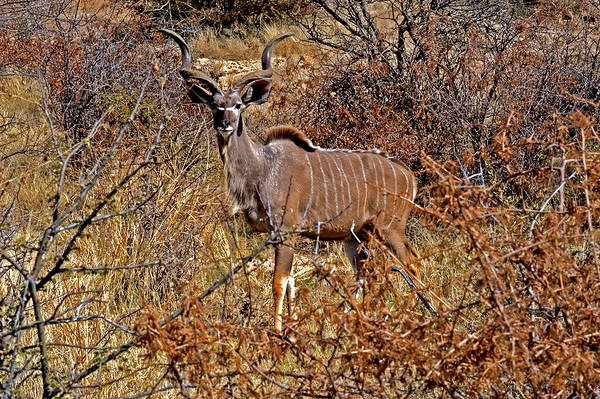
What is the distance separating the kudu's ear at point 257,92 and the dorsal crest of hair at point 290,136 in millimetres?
185

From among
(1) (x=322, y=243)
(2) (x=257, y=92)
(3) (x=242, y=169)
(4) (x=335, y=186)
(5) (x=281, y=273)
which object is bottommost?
(1) (x=322, y=243)

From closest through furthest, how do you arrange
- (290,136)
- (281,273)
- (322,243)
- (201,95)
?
(281,273) < (201,95) < (290,136) < (322,243)

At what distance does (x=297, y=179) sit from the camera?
5199mm

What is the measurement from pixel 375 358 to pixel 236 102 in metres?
2.96

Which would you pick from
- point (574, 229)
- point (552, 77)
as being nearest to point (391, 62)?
point (552, 77)

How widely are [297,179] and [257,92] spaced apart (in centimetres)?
59

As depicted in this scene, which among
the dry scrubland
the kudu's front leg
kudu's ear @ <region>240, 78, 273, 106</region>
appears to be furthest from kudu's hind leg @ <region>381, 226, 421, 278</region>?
kudu's ear @ <region>240, 78, 273, 106</region>

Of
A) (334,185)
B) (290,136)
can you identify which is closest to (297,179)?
(334,185)

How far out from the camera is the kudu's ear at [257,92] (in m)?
5.36

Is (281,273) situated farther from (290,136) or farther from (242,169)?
(290,136)

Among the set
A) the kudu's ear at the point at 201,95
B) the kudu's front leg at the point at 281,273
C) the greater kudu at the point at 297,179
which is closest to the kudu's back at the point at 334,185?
the greater kudu at the point at 297,179

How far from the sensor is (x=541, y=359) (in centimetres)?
228

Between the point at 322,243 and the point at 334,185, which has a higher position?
the point at 334,185

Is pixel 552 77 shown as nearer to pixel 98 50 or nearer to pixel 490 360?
pixel 98 50
